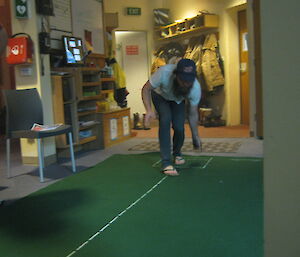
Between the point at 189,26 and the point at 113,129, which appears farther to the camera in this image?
the point at 189,26

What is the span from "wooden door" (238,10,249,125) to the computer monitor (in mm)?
3046

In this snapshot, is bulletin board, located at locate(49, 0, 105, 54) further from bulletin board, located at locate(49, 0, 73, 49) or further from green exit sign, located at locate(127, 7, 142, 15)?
green exit sign, located at locate(127, 7, 142, 15)

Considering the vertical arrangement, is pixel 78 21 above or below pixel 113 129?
above

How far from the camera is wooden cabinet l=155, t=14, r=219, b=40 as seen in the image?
6195 millimetres

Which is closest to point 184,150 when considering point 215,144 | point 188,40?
point 215,144

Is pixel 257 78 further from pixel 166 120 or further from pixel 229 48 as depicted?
pixel 166 120

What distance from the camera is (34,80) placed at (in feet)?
12.5

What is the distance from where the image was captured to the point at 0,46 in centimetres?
188

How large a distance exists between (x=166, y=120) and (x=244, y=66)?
3.63m

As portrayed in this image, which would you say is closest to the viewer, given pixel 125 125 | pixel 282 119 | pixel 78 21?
pixel 282 119

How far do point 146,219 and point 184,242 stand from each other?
1.26ft

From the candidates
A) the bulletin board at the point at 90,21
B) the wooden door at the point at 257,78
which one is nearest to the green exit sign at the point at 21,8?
the bulletin board at the point at 90,21

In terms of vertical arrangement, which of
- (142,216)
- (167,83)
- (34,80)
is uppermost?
(34,80)

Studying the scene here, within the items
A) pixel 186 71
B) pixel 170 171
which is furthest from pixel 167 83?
pixel 170 171
